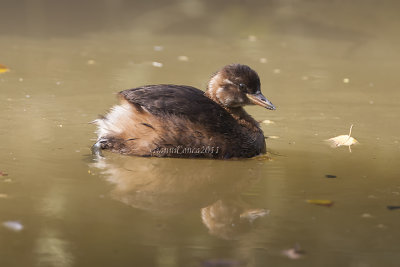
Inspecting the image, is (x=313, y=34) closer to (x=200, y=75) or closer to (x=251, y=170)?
(x=200, y=75)

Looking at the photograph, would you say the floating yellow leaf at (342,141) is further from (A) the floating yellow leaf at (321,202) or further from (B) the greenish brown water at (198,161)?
(A) the floating yellow leaf at (321,202)

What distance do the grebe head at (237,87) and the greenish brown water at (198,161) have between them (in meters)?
0.55

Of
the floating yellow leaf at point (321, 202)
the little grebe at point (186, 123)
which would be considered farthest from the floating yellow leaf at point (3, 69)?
the floating yellow leaf at point (321, 202)

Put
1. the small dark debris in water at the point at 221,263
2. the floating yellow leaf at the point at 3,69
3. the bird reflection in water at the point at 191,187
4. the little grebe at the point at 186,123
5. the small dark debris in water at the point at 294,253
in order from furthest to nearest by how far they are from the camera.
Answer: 1. the floating yellow leaf at the point at 3,69
2. the little grebe at the point at 186,123
3. the bird reflection in water at the point at 191,187
4. the small dark debris in water at the point at 294,253
5. the small dark debris in water at the point at 221,263

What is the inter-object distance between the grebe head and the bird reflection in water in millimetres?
546

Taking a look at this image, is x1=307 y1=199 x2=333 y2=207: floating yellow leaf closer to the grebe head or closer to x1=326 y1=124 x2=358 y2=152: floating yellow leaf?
the grebe head

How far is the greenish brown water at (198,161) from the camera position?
4.25 m

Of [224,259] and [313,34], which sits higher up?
[313,34]

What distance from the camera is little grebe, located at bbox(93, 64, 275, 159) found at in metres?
6.09

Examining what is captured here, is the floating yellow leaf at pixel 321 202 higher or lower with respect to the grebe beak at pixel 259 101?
lower

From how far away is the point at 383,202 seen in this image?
5.14 meters

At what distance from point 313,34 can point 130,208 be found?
907cm

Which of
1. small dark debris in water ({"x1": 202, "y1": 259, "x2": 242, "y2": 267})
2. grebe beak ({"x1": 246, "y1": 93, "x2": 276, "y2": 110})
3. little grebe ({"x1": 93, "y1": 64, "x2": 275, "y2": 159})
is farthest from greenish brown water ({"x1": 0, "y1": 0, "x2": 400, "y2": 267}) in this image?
grebe beak ({"x1": 246, "y1": 93, "x2": 276, "y2": 110})

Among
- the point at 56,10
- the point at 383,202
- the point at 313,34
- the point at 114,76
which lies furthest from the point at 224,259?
the point at 56,10
